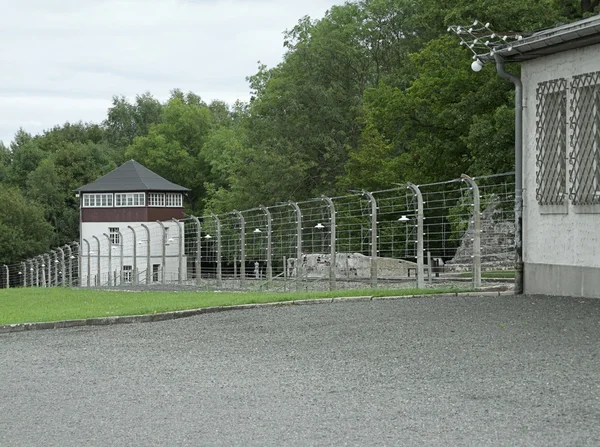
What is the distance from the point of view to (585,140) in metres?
18.7

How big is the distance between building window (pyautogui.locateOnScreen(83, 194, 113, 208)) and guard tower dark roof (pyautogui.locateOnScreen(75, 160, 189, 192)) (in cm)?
52

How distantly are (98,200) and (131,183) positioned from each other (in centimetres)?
268

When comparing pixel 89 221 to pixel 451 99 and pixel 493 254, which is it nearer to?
pixel 451 99

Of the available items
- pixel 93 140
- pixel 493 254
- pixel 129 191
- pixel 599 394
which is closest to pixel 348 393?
pixel 599 394

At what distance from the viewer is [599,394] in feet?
29.5

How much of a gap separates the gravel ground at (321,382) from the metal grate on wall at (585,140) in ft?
8.04

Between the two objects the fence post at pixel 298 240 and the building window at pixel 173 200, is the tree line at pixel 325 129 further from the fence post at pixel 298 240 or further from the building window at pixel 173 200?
the fence post at pixel 298 240

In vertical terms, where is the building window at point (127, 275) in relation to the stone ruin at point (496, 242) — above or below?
below

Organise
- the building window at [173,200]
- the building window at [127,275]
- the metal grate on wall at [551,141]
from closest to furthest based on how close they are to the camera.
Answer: the metal grate on wall at [551,141] → the building window at [127,275] → the building window at [173,200]

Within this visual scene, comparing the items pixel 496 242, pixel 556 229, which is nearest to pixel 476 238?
pixel 496 242

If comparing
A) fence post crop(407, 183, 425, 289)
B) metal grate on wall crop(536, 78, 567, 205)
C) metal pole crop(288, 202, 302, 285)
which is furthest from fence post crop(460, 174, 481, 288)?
metal pole crop(288, 202, 302, 285)

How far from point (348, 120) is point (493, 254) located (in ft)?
157

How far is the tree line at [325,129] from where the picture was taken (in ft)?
133

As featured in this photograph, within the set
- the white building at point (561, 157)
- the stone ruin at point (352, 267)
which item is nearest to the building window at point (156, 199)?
the stone ruin at point (352, 267)
